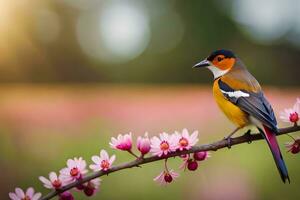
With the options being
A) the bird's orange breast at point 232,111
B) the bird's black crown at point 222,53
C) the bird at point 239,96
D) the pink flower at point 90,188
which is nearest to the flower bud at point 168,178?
the pink flower at point 90,188

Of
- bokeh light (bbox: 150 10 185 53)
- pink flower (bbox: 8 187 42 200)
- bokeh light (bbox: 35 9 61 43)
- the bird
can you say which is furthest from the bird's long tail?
bokeh light (bbox: 150 10 185 53)

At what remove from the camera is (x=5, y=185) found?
323cm

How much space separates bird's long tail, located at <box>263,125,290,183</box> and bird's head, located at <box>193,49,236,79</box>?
1.58 ft

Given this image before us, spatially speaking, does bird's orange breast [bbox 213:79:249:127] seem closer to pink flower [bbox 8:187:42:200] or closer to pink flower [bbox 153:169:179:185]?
pink flower [bbox 153:169:179:185]

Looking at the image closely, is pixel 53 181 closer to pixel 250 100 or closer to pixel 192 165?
pixel 192 165

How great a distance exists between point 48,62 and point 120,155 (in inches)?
505

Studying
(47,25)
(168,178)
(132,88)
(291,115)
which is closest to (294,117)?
(291,115)

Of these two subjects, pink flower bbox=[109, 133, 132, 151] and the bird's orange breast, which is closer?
pink flower bbox=[109, 133, 132, 151]

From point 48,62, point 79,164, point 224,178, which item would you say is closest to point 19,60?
point 48,62

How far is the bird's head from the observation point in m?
1.90

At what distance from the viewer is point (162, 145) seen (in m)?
1.06

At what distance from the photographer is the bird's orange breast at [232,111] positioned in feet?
5.62

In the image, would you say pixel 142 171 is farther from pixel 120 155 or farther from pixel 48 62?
pixel 48 62

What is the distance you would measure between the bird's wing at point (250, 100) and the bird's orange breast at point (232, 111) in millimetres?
12
